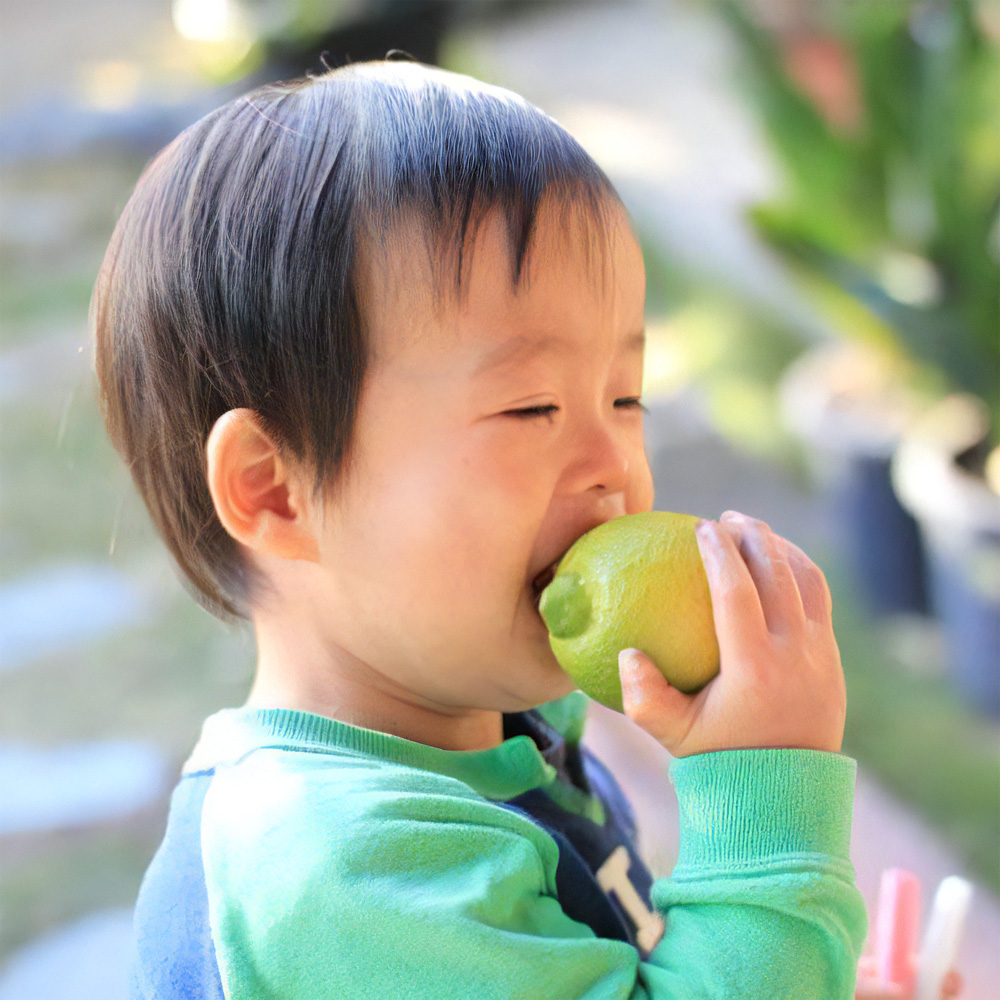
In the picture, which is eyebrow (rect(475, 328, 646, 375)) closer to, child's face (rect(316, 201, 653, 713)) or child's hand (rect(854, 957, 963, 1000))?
child's face (rect(316, 201, 653, 713))

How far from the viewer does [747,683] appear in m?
0.71

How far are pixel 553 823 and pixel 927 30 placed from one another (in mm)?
1838

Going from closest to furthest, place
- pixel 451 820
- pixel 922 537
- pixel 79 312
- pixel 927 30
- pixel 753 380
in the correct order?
pixel 451 820, pixel 927 30, pixel 922 537, pixel 753 380, pixel 79 312

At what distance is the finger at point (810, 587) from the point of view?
759 mm

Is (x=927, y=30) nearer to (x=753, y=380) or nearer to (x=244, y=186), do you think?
(x=753, y=380)

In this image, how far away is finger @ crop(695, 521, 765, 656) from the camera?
71 centimetres

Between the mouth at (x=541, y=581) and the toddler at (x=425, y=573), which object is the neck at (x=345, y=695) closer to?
the toddler at (x=425, y=573)

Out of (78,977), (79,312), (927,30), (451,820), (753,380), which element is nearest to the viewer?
(451,820)

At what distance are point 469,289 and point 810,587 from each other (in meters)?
0.28

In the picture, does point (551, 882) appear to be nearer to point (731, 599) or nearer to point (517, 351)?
point (731, 599)

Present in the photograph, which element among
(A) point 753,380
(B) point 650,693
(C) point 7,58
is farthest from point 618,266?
(C) point 7,58

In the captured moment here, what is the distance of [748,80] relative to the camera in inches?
97.2

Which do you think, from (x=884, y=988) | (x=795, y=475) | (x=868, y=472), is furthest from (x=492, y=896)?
(x=795, y=475)

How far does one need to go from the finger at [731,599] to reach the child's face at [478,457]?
84 mm
